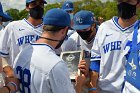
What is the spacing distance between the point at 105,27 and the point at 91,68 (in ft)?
1.88

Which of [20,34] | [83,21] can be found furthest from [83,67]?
[20,34]

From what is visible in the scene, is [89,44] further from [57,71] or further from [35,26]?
[57,71]

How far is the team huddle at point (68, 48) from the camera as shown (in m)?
3.53

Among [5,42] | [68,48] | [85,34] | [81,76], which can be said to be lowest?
[81,76]

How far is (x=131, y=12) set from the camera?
471cm

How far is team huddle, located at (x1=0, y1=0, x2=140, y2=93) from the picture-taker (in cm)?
353

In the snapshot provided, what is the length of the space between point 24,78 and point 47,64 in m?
0.38

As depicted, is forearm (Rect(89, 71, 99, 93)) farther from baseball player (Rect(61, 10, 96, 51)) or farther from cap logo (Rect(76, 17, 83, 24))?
cap logo (Rect(76, 17, 83, 24))

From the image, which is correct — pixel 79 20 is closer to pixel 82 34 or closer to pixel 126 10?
pixel 82 34

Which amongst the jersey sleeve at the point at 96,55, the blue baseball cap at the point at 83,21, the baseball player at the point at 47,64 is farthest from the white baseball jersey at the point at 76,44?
the baseball player at the point at 47,64

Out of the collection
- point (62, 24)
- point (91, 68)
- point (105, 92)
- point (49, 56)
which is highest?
point (62, 24)

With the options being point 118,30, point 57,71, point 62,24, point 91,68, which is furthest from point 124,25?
point 57,71

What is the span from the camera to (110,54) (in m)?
4.66

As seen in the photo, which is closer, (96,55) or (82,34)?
(96,55)
